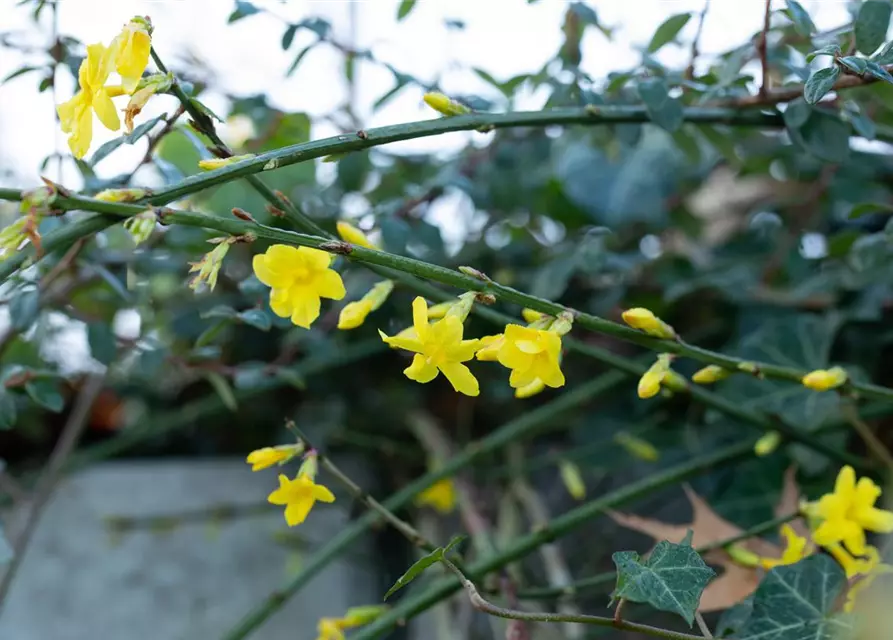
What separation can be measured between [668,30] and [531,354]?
0.49 meters

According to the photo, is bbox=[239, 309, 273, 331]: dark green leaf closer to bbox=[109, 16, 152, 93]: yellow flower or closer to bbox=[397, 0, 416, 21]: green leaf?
bbox=[109, 16, 152, 93]: yellow flower

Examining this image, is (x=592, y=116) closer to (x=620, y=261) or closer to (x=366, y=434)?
(x=620, y=261)

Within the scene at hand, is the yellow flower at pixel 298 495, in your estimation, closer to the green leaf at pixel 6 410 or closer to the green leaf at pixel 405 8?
the green leaf at pixel 6 410

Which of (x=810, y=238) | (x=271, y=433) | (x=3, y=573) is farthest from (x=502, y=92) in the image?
(x=3, y=573)

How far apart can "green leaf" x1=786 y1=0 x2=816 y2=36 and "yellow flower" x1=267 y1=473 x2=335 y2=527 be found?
0.54 metres

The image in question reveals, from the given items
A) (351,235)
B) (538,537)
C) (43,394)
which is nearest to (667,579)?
(538,537)

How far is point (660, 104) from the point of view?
72cm

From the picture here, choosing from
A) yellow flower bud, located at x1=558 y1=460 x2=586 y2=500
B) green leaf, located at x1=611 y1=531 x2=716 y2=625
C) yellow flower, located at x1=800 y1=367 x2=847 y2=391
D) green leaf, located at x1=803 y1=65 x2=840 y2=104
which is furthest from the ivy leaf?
yellow flower bud, located at x1=558 y1=460 x2=586 y2=500

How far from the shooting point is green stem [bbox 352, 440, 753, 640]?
67cm

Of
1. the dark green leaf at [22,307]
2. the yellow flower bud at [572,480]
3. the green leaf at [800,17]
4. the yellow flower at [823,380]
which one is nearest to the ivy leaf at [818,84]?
the green leaf at [800,17]

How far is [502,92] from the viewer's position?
101 centimetres

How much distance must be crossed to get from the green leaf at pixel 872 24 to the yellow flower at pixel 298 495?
1.90ft

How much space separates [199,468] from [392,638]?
0.39m

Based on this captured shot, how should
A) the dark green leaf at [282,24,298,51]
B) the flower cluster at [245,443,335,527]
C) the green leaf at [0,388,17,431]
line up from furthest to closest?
the dark green leaf at [282,24,298,51] → the green leaf at [0,388,17,431] → the flower cluster at [245,443,335,527]
